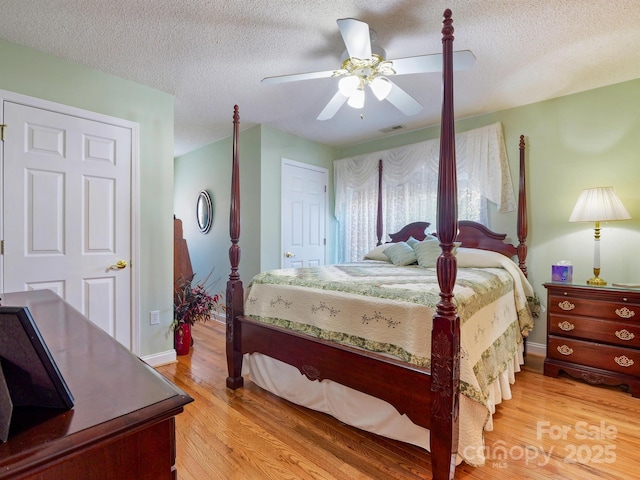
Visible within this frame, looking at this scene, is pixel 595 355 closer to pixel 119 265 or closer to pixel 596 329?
pixel 596 329

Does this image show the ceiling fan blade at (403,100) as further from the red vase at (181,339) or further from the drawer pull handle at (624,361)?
the red vase at (181,339)

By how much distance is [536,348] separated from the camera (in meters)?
3.15

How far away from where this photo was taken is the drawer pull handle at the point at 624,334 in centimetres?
234

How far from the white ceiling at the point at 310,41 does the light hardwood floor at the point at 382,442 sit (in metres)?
2.44

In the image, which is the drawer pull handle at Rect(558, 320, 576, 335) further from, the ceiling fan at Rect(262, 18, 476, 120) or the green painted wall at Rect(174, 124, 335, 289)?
the green painted wall at Rect(174, 124, 335, 289)

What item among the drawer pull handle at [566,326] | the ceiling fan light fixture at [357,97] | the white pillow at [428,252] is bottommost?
the drawer pull handle at [566,326]

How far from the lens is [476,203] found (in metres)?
3.54

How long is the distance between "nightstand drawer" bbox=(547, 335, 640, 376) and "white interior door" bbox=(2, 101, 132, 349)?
11.7ft

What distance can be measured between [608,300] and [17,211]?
4.30 m

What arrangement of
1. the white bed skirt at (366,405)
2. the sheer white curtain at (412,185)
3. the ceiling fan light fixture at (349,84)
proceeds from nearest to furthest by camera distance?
the white bed skirt at (366,405), the ceiling fan light fixture at (349,84), the sheer white curtain at (412,185)

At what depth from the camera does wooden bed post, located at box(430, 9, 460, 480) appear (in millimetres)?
1385

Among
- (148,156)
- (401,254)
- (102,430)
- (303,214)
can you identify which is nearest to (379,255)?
(401,254)

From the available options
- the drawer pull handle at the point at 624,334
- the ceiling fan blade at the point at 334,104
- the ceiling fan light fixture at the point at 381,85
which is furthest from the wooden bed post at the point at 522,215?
the ceiling fan blade at the point at 334,104

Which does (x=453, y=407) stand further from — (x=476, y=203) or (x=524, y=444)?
(x=476, y=203)
